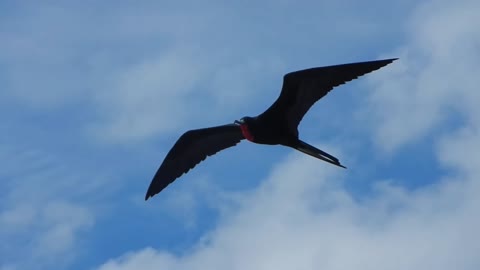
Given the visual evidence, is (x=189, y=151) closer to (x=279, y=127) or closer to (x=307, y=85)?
(x=279, y=127)

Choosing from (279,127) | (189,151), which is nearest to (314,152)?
(279,127)

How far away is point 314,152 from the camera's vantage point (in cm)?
1410

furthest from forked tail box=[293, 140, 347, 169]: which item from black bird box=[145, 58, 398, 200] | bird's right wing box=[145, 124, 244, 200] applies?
bird's right wing box=[145, 124, 244, 200]

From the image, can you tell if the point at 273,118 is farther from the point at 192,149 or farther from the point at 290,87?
the point at 192,149

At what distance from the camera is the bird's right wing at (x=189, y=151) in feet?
52.9

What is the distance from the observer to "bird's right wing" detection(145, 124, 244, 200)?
16125mm

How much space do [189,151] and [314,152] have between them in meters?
3.04

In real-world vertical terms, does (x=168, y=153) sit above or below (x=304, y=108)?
above

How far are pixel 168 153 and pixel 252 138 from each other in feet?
7.70

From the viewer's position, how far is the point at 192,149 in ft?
53.8

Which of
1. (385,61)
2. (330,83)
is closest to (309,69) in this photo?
(330,83)

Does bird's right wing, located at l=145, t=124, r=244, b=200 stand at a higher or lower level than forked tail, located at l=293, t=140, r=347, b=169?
higher

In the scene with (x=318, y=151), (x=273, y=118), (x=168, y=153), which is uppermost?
(x=168, y=153)

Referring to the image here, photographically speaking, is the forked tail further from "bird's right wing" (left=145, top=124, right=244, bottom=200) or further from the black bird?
"bird's right wing" (left=145, top=124, right=244, bottom=200)
